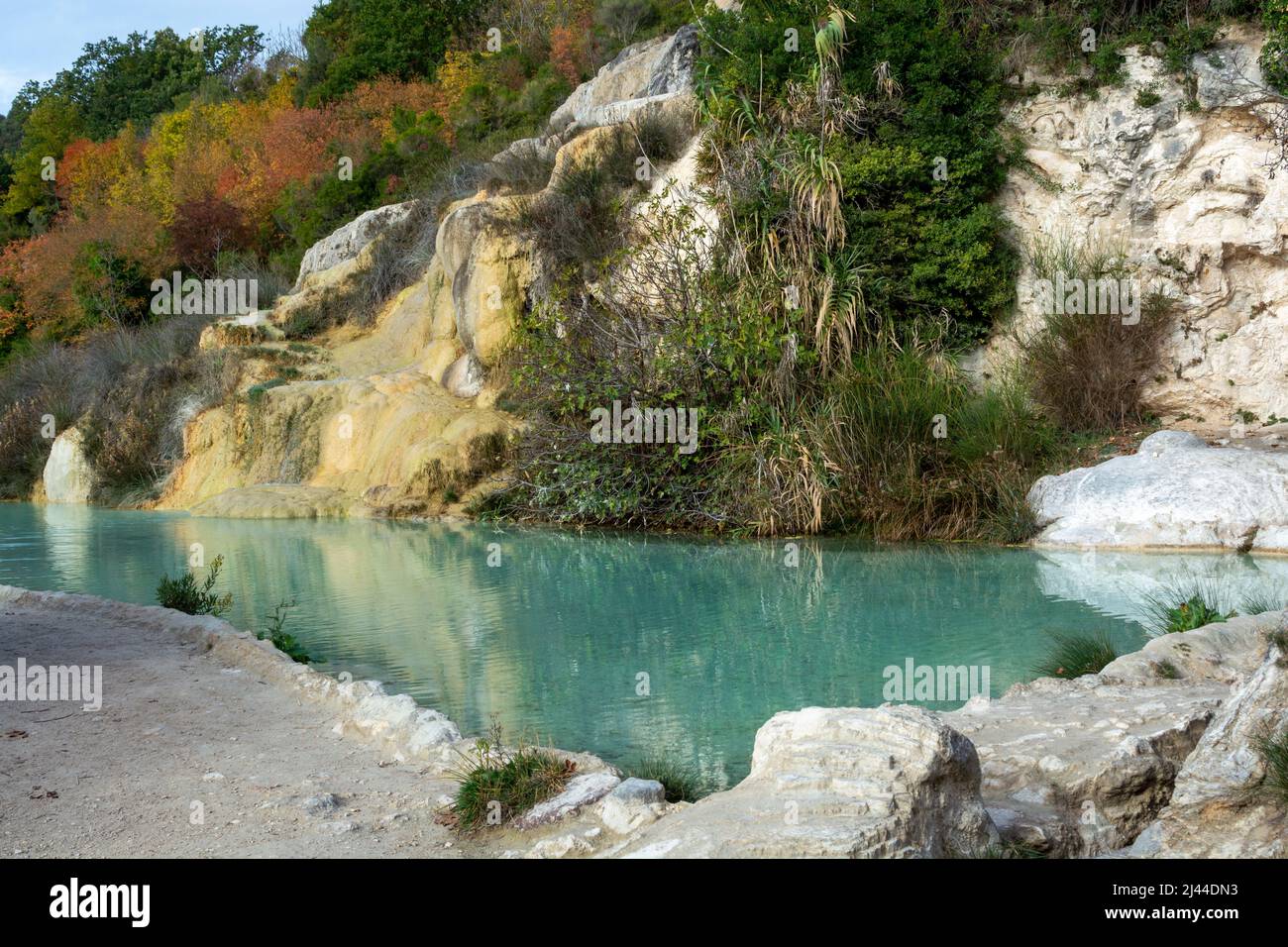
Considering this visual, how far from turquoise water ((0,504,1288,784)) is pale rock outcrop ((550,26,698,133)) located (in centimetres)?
971

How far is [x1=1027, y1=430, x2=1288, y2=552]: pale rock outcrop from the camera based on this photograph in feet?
36.6

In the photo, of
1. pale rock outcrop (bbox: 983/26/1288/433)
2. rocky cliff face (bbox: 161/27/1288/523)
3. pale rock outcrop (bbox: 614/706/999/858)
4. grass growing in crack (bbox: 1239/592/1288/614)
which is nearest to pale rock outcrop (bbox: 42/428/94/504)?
rocky cliff face (bbox: 161/27/1288/523)

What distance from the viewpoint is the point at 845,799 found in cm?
363

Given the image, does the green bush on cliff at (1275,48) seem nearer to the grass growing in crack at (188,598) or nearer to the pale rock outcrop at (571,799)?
the grass growing in crack at (188,598)

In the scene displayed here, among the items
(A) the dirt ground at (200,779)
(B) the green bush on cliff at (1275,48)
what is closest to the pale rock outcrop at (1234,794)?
(A) the dirt ground at (200,779)

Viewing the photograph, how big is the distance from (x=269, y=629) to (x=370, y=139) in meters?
26.2

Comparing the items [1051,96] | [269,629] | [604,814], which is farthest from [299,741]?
[1051,96]

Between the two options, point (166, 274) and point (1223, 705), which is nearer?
point (1223, 705)

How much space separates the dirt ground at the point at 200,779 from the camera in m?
4.50

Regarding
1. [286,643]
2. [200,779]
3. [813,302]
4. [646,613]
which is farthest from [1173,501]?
[200,779]

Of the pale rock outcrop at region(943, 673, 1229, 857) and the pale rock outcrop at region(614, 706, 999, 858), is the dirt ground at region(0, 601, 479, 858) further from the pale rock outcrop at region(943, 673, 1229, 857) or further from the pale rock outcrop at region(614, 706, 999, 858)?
the pale rock outcrop at region(943, 673, 1229, 857)

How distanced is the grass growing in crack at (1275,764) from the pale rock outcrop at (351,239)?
2273 centimetres
